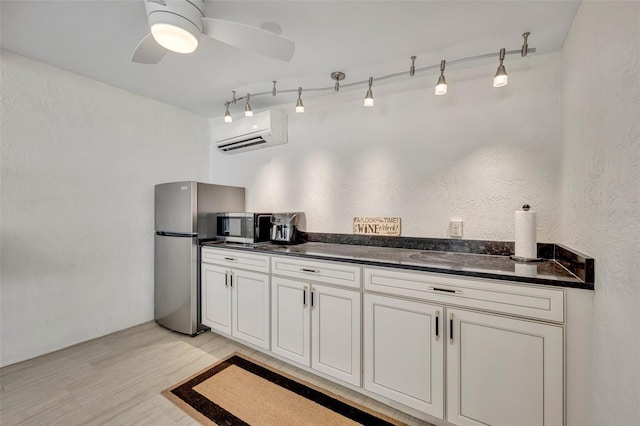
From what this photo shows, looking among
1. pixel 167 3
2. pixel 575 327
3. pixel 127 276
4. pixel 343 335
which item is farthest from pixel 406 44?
pixel 127 276

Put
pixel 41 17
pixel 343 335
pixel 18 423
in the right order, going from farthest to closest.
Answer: pixel 343 335, pixel 41 17, pixel 18 423

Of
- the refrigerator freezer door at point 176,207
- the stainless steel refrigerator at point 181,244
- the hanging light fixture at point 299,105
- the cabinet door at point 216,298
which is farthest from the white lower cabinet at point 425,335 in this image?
the hanging light fixture at point 299,105

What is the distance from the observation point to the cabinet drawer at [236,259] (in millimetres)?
2229

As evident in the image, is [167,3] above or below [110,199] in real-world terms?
above

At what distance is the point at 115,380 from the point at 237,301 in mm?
976

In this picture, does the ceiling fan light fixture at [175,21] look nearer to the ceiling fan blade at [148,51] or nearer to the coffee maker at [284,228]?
the ceiling fan blade at [148,51]

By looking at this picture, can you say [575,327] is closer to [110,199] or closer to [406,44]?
→ [406,44]

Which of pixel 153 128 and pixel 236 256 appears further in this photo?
pixel 153 128

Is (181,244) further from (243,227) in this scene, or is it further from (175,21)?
(175,21)

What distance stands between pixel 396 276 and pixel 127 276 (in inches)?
109

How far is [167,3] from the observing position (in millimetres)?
1271

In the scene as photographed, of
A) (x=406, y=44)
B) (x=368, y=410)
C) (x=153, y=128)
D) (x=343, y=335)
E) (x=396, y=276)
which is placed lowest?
(x=368, y=410)

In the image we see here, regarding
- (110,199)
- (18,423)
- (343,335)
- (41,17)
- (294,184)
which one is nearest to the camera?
(18,423)

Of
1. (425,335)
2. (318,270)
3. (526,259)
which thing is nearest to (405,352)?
(425,335)
